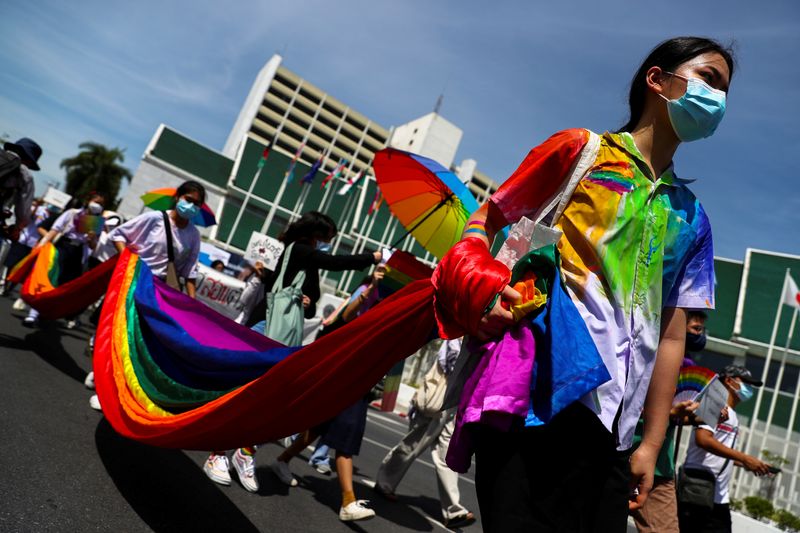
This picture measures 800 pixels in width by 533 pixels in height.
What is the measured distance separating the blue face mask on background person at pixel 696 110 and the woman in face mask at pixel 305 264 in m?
2.59

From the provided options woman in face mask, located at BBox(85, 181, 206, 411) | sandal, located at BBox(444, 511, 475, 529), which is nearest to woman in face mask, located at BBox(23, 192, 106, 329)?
woman in face mask, located at BBox(85, 181, 206, 411)

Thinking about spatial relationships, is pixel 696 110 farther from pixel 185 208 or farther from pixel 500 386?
pixel 185 208

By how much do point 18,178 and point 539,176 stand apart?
5.16 metres

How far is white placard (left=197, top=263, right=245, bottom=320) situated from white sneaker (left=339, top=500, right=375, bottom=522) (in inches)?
540

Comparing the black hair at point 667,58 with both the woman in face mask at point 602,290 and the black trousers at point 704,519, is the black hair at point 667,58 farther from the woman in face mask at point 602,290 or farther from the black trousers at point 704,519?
the black trousers at point 704,519

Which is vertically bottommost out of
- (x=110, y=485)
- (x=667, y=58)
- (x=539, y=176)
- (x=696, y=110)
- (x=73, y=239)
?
(x=110, y=485)

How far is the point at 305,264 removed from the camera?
4.72 meters

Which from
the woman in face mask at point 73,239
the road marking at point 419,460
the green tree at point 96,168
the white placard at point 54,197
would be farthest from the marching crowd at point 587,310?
the green tree at point 96,168

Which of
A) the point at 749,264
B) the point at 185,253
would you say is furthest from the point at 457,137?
the point at 185,253

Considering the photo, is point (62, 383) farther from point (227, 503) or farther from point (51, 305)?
point (227, 503)

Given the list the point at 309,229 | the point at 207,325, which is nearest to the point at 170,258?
the point at 309,229

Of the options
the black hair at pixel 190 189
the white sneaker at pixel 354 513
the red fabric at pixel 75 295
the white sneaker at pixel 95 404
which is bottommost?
the white sneaker at pixel 95 404

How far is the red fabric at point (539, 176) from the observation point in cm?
184

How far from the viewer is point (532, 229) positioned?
1.73 metres
